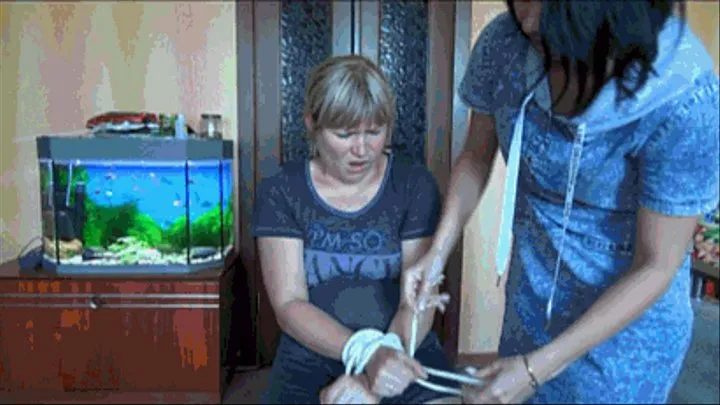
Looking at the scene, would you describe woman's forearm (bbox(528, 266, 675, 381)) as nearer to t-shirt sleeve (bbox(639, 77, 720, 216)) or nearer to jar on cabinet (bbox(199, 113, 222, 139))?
t-shirt sleeve (bbox(639, 77, 720, 216))

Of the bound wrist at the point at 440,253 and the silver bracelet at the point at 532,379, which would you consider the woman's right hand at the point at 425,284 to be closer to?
the bound wrist at the point at 440,253

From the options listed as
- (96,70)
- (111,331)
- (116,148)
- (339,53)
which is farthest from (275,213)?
(96,70)

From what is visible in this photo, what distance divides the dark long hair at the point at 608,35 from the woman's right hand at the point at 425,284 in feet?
0.96

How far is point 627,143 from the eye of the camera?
474 mm

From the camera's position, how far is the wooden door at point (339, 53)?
1.74 m

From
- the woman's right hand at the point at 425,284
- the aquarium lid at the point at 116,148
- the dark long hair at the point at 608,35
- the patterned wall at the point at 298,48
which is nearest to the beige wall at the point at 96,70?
the patterned wall at the point at 298,48

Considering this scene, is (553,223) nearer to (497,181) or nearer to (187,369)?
(497,181)

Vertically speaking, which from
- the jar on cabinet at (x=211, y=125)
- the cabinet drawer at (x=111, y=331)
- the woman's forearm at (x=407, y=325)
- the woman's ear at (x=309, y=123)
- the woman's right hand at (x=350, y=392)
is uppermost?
the woman's ear at (x=309, y=123)

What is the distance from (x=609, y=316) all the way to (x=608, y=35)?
9.7 inches

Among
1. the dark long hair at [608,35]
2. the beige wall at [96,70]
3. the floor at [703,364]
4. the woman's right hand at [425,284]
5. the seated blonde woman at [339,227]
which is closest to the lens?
the dark long hair at [608,35]

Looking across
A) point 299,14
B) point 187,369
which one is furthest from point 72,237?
point 299,14

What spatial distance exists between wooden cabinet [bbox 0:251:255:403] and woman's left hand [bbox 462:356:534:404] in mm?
1154

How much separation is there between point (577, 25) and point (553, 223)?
21 centimetres

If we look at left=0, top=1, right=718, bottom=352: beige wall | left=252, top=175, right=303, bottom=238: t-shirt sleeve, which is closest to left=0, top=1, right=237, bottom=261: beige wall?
left=0, top=1, right=718, bottom=352: beige wall
